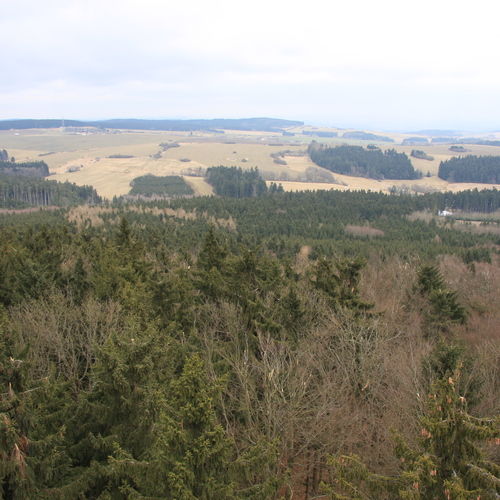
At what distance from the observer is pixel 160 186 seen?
16050cm

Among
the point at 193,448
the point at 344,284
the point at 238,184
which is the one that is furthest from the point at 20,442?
the point at 238,184

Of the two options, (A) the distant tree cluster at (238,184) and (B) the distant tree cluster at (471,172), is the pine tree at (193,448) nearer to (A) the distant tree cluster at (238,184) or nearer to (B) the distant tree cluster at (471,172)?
(A) the distant tree cluster at (238,184)

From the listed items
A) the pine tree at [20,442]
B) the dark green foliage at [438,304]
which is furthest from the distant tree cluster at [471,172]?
the pine tree at [20,442]

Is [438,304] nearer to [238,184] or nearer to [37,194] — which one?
[238,184]

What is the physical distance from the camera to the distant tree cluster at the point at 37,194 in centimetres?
13850

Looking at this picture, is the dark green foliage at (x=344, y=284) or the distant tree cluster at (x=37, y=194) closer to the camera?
the dark green foliage at (x=344, y=284)

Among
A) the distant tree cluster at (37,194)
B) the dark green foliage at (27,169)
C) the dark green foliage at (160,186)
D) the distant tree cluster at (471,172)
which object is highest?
the distant tree cluster at (471,172)

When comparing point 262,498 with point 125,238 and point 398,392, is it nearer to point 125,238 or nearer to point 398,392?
point 398,392

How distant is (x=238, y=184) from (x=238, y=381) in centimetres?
14271

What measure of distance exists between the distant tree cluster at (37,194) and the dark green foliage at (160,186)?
54.5 ft

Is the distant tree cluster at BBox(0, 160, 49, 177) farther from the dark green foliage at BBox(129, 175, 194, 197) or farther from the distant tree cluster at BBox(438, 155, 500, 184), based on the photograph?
the distant tree cluster at BBox(438, 155, 500, 184)

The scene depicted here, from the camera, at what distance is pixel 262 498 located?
11.3 meters

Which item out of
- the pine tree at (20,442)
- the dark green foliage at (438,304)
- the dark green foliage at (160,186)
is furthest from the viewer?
the dark green foliage at (160,186)

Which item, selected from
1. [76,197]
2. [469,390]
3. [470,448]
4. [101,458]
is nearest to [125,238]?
[101,458]
